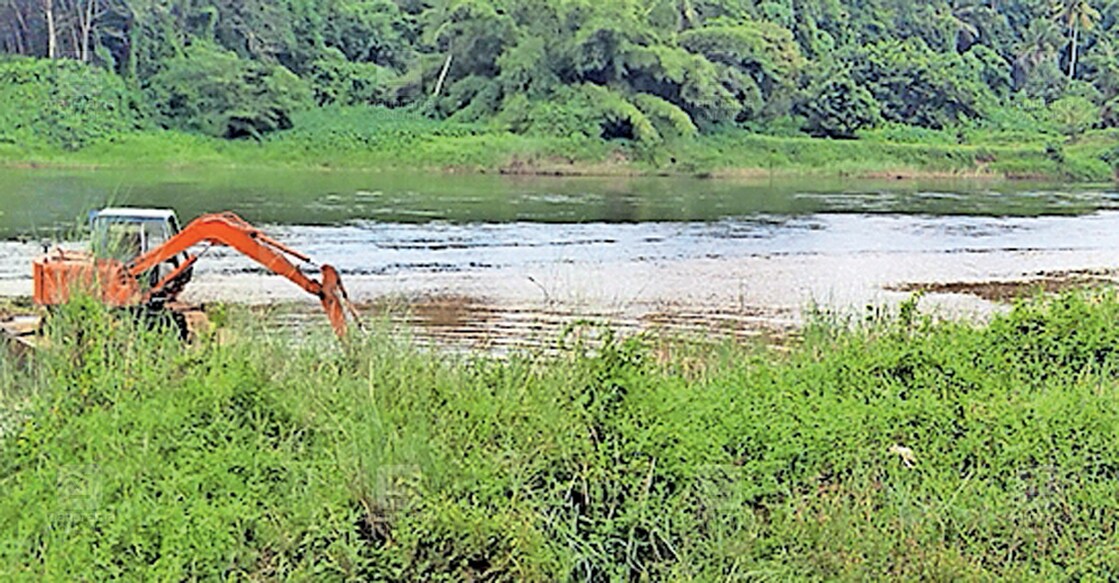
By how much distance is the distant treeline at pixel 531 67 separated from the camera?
46.7 m

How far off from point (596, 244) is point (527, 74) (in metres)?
27.1

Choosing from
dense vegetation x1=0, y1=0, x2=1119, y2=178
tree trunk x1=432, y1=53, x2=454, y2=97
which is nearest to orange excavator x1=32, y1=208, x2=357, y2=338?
dense vegetation x1=0, y1=0, x2=1119, y2=178

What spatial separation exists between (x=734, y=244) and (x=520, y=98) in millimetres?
26019

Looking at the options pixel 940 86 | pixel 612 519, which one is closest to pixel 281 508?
pixel 612 519

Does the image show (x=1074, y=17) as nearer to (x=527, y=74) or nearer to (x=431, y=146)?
(x=527, y=74)

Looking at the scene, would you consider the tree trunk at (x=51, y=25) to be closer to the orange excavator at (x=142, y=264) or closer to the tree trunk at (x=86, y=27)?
the tree trunk at (x=86, y=27)

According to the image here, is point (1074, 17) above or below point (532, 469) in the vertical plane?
above

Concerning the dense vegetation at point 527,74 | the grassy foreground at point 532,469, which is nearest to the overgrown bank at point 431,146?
the dense vegetation at point 527,74

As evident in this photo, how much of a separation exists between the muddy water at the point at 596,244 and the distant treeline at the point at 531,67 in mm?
8822

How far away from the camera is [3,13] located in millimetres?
47031

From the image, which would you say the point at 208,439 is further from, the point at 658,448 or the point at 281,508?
the point at 658,448

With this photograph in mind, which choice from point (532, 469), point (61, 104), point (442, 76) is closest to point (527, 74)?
point (442, 76)

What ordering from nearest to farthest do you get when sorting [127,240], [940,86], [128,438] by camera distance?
[128,438], [127,240], [940,86]

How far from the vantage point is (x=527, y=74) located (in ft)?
160
